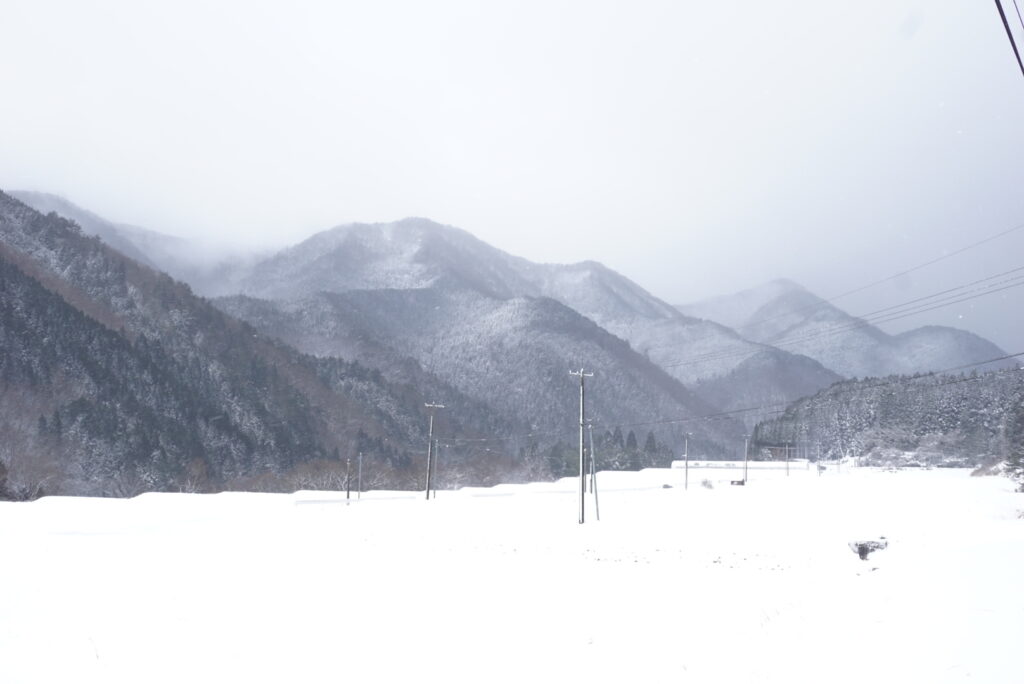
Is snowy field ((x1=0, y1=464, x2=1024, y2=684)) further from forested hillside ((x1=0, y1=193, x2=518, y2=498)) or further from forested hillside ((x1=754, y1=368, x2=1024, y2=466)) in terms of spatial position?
forested hillside ((x1=754, y1=368, x2=1024, y2=466))

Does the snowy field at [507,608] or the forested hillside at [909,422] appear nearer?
the snowy field at [507,608]

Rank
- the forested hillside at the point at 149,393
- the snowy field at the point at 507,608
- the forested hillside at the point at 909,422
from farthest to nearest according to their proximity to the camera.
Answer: the forested hillside at the point at 909,422 → the forested hillside at the point at 149,393 → the snowy field at the point at 507,608

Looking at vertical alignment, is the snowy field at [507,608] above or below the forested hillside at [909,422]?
below

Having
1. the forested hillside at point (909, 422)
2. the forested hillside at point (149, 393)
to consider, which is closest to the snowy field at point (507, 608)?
the forested hillside at point (149, 393)

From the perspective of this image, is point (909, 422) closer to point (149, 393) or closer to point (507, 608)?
point (149, 393)

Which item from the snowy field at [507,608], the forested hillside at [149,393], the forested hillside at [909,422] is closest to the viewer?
the snowy field at [507,608]

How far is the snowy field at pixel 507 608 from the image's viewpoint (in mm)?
11172

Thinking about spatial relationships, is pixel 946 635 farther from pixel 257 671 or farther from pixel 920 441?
pixel 920 441

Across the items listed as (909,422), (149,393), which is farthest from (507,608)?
(909,422)

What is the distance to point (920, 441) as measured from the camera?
135m

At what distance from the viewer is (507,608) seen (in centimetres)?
1694

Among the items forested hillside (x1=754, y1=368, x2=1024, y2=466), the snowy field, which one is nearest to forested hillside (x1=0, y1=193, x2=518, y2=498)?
the snowy field

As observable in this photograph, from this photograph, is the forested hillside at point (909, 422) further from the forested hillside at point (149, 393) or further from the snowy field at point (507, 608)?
the snowy field at point (507, 608)

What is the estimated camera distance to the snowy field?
440 inches
